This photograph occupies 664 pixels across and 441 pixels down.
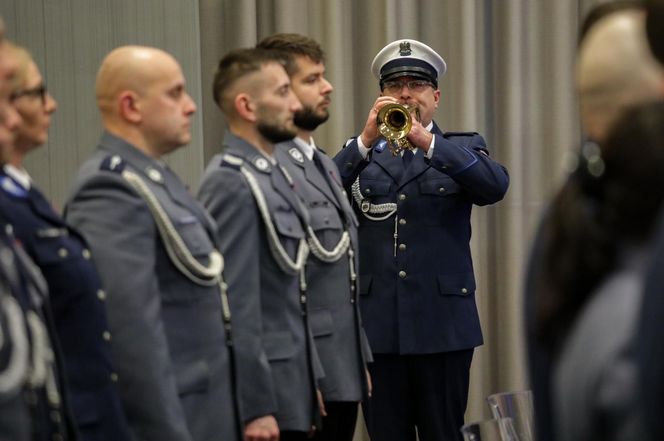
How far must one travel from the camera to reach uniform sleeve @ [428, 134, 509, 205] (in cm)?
432

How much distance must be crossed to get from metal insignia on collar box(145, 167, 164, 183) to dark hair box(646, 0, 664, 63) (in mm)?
1608

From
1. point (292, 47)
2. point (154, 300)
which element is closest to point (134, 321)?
point (154, 300)

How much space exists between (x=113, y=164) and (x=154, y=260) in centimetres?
24

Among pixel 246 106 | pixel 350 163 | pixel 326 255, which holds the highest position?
pixel 246 106

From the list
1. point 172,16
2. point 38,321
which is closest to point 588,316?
point 38,321

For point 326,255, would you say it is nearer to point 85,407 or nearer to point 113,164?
point 113,164

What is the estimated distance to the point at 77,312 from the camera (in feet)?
8.21

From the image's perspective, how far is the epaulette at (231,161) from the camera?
3398mm

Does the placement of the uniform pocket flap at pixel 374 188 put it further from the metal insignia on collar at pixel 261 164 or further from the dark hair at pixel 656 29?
the dark hair at pixel 656 29

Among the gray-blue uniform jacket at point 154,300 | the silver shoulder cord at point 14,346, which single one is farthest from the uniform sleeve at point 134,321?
the silver shoulder cord at point 14,346

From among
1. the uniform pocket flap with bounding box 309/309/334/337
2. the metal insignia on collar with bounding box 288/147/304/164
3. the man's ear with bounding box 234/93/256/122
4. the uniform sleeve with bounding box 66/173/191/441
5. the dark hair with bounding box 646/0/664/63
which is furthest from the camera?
the metal insignia on collar with bounding box 288/147/304/164

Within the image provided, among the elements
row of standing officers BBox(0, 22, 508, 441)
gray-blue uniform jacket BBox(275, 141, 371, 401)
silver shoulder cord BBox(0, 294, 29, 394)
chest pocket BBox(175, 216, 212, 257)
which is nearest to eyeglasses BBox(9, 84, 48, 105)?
row of standing officers BBox(0, 22, 508, 441)

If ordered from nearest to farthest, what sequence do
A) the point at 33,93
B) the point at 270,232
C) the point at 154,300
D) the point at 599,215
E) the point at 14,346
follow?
the point at 599,215 < the point at 14,346 < the point at 33,93 < the point at 154,300 < the point at 270,232

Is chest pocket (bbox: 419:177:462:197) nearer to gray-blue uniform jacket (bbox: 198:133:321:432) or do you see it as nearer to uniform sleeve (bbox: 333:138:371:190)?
uniform sleeve (bbox: 333:138:371:190)
